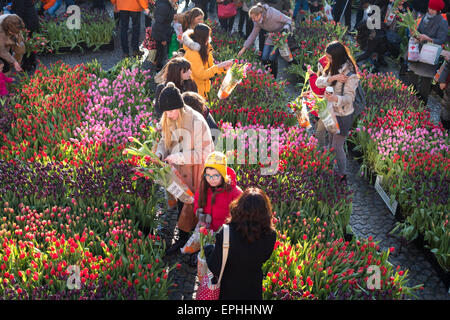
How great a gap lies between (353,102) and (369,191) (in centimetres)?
123

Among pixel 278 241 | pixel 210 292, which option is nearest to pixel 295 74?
pixel 278 241

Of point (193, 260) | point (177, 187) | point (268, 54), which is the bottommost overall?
point (193, 260)

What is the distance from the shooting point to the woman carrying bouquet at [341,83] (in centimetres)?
566

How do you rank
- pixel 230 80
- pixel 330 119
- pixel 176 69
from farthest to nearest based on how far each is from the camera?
pixel 230 80 → pixel 330 119 → pixel 176 69

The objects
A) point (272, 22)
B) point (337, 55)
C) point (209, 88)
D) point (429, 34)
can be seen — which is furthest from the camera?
point (272, 22)

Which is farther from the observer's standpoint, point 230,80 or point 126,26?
point 126,26

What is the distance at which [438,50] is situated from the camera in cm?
785

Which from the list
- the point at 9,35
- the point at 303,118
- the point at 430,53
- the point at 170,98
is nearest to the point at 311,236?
the point at 170,98

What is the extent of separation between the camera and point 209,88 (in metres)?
6.77

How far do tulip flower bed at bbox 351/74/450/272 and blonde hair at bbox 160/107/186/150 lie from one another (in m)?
2.62

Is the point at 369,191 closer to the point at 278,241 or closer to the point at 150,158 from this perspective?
the point at 278,241

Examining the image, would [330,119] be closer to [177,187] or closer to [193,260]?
[177,187]

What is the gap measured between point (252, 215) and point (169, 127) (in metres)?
1.70

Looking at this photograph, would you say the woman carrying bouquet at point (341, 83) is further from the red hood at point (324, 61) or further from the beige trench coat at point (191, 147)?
the beige trench coat at point (191, 147)
